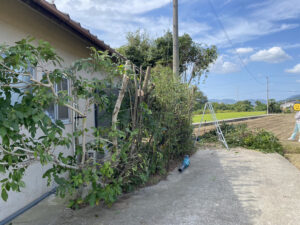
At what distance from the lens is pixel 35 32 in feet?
11.1

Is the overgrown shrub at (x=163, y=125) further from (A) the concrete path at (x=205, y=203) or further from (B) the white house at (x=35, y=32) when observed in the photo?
(B) the white house at (x=35, y=32)

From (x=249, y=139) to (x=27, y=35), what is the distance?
8071mm

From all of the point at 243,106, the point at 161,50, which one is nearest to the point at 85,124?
the point at 161,50

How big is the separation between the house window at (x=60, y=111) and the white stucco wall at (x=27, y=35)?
0.20 m

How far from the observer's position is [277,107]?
126ft

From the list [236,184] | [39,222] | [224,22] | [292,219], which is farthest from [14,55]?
[224,22]

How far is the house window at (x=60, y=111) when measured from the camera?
3739mm

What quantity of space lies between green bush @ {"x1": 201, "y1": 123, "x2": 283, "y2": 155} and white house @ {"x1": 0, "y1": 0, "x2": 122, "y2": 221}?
6.71 meters

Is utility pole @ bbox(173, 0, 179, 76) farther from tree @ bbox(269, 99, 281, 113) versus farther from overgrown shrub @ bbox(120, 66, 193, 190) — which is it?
tree @ bbox(269, 99, 281, 113)

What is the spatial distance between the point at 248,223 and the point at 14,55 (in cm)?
356

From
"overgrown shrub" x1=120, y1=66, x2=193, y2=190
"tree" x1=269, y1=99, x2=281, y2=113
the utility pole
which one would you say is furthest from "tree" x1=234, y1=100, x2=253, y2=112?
"overgrown shrub" x1=120, y1=66, x2=193, y2=190

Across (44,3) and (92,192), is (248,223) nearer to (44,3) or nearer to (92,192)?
(92,192)

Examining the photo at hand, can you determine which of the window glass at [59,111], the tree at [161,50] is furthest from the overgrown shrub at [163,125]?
the tree at [161,50]

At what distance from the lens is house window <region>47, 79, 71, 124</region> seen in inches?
147
